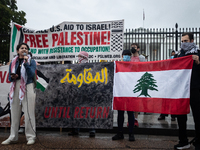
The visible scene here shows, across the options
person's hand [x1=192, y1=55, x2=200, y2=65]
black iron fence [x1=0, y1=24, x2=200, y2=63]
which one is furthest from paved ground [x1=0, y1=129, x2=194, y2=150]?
black iron fence [x1=0, y1=24, x2=200, y2=63]

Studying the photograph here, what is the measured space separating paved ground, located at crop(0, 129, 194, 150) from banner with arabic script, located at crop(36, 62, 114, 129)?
30 cm

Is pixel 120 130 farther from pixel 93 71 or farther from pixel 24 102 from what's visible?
pixel 24 102

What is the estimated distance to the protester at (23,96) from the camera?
4195mm

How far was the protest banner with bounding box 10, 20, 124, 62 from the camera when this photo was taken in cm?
575

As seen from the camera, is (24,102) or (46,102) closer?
(24,102)

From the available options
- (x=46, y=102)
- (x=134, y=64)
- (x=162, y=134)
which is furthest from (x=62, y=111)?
(x=162, y=134)

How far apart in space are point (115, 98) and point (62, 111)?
1288 mm

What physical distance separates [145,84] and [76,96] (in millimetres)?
1604

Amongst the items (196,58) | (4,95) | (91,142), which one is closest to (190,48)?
(196,58)

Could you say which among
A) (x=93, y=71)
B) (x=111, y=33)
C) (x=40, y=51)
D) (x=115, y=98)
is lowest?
(x=115, y=98)

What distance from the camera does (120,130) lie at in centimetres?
457

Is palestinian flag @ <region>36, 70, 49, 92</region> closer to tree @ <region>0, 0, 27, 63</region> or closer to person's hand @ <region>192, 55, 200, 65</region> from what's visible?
person's hand @ <region>192, 55, 200, 65</region>

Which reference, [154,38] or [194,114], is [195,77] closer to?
[194,114]

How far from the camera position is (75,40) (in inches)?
233
